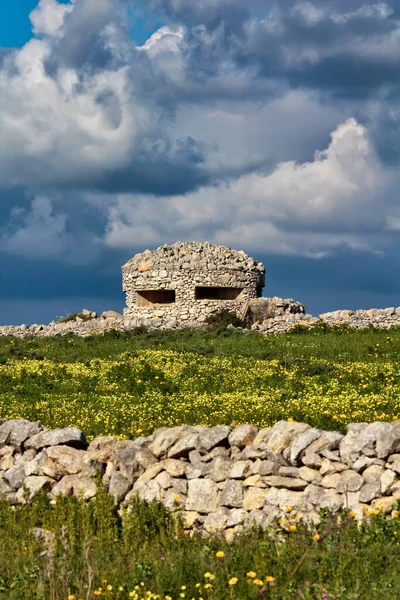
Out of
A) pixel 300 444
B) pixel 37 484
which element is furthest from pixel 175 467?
pixel 37 484

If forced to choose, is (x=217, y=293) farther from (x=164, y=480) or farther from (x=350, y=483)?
(x=350, y=483)

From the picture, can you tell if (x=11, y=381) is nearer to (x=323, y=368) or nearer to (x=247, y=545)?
(x=323, y=368)

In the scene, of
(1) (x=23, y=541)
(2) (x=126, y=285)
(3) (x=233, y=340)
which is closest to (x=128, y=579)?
(1) (x=23, y=541)

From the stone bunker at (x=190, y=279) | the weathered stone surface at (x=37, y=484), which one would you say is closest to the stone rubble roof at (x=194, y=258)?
the stone bunker at (x=190, y=279)

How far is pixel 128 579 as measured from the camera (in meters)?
7.15

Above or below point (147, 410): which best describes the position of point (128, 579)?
below

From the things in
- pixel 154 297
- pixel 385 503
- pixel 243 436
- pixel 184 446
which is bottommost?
pixel 385 503

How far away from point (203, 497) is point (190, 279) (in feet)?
99.0

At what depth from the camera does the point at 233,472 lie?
8.93m

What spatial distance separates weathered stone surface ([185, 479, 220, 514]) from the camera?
29.6ft

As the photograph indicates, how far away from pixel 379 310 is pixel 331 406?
916 inches

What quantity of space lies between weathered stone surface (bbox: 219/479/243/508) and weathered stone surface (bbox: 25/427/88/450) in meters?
2.71

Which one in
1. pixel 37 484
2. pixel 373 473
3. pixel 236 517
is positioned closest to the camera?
pixel 373 473

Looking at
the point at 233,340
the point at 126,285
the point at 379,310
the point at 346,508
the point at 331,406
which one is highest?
the point at 126,285
